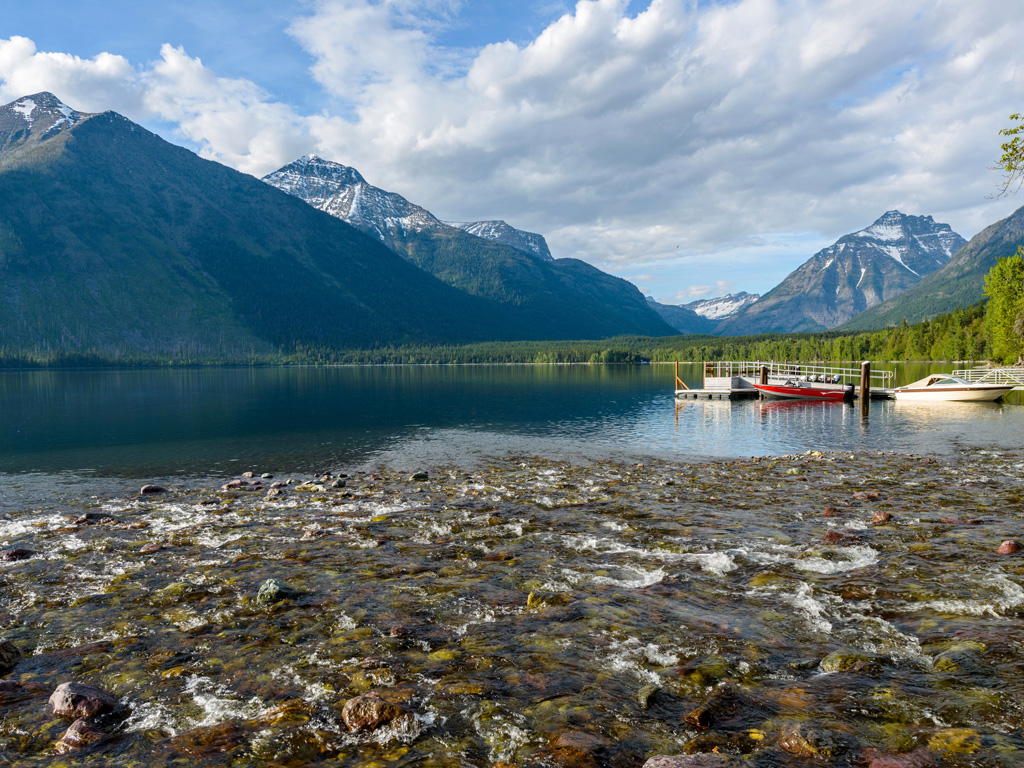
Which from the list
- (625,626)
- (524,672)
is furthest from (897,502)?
(524,672)

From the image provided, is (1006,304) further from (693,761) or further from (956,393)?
(693,761)

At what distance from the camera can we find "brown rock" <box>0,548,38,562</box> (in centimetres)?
1650

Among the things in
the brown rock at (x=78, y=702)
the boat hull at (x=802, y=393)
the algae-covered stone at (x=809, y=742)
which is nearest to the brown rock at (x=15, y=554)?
the brown rock at (x=78, y=702)

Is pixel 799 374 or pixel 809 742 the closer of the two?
pixel 809 742

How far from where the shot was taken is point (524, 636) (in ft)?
36.2

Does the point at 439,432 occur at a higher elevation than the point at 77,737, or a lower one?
lower

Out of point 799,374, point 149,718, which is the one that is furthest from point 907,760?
point 799,374

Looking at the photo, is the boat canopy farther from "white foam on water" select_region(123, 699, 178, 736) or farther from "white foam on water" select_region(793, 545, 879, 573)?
"white foam on water" select_region(123, 699, 178, 736)

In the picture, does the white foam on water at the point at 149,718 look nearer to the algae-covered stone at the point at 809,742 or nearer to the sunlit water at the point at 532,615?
the sunlit water at the point at 532,615

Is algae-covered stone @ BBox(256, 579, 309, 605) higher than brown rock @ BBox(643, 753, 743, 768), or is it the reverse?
brown rock @ BBox(643, 753, 743, 768)

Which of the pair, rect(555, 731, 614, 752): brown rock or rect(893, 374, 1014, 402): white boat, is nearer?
rect(555, 731, 614, 752): brown rock

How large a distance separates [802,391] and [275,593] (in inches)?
3136

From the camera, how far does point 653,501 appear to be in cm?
2242

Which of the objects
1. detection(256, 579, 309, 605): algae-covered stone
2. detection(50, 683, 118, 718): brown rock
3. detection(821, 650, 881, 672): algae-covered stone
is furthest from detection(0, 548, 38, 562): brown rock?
detection(821, 650, 881, 672): algae-covered stone
